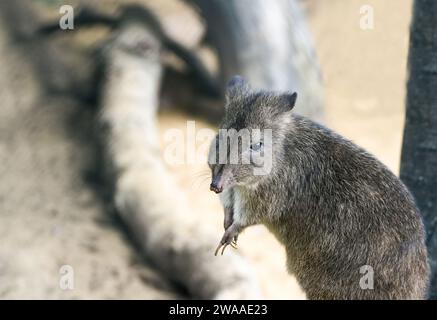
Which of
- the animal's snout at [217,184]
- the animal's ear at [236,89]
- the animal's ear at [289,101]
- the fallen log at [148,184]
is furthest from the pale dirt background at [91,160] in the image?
the animal's snout at [217,184]

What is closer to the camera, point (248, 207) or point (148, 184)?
point (248, 207)

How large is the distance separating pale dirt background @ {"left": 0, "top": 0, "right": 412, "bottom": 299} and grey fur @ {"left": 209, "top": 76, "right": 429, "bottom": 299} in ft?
5.74

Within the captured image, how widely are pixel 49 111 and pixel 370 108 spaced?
4.23 meters

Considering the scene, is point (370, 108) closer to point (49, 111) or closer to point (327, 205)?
point (49, 111)

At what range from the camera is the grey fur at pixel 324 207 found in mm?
3678

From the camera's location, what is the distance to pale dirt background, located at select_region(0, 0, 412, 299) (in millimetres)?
6773

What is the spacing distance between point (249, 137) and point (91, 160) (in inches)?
195

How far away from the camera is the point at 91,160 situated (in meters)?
8.50

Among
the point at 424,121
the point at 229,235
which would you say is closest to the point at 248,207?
the point at 229,235

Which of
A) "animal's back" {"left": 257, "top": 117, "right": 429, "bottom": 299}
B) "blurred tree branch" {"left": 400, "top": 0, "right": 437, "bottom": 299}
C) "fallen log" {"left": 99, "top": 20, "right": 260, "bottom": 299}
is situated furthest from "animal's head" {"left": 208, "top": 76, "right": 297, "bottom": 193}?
"fallen log" {"left": 99, "top": 20, "right": 260, "bottom": 299}

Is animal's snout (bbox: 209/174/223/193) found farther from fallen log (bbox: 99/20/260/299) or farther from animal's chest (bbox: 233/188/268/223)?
fallen log (bbox: 99/20/260/299)

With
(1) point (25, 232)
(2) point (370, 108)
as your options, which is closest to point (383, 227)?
(1) point (25, 232)

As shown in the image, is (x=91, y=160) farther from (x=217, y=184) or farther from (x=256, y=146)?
(x=217, y=184)

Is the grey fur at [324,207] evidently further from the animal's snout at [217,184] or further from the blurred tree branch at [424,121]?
the blurred tree branch at [424,121]
